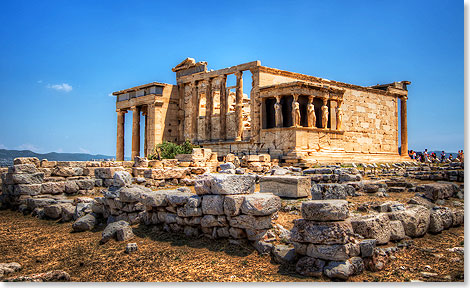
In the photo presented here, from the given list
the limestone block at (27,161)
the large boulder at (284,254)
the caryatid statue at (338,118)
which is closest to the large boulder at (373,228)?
the large boulder at (284,254)

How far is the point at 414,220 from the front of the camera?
705 cm

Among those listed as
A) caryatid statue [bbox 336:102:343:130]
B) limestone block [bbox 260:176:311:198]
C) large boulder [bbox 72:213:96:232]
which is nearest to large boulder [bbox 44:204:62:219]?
large boulder [bbox 72:213:96:232]

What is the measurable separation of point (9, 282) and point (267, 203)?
13.6ft

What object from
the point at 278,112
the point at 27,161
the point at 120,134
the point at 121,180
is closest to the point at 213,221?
the point at 121,180

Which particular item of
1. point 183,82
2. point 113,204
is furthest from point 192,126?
point 113,204

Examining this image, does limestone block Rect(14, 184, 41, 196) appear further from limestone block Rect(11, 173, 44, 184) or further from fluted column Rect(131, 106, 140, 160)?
fluted column Rect(131, 106, 140, 160)

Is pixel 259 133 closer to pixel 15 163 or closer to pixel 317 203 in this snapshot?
pixel 15 163

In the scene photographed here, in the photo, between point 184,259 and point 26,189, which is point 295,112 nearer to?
point 26,189

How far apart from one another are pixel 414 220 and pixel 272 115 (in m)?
16.9

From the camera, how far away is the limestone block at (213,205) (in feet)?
23.7

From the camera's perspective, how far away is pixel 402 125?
3111 cm

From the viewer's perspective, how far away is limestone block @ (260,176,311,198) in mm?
10500

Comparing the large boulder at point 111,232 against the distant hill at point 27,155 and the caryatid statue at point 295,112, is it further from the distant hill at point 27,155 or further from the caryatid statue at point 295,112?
the caryatid statue at point 295,112

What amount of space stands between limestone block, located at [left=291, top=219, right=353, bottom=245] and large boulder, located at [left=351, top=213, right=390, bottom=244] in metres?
0.82
